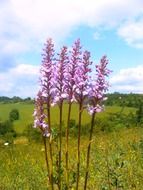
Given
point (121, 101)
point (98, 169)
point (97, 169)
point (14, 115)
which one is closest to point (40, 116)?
point (98, 169)

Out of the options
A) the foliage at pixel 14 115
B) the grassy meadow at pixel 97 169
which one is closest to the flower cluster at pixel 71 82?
the grassy meadow at pixel 97 169

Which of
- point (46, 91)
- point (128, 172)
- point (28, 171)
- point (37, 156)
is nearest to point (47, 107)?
point (46, 91)

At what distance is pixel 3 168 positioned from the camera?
1170cm

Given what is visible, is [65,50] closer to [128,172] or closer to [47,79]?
[47,79]

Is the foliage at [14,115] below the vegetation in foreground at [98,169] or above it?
below

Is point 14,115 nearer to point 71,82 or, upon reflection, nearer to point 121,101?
point 121,101

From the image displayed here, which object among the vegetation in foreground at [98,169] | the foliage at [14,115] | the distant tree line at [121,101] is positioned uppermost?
the distant tree line at [121,101]

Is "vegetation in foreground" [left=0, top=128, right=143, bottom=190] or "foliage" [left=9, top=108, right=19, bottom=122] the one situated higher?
"vegetation in foreground" [left=0, top=128, right=143, bottom=190]

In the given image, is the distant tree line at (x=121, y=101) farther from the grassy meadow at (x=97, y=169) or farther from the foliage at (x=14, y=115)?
the foliage at (x=14, y=115)

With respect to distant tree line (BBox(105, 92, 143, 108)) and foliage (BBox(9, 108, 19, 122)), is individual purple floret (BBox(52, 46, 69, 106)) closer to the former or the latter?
distant tree line (BBox(105, 92, 143, 108))

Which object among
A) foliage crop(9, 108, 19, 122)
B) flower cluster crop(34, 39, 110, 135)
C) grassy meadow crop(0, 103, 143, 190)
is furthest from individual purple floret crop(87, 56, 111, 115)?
foliage crop(9, 108, 19, 122)

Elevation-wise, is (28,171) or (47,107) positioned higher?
(47,107)

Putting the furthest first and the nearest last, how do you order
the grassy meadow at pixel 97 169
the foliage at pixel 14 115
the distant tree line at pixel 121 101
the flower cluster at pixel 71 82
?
the foliage at pixel 14 115, the distant tree line at pixel 121 101, the grassy meadow at pixel 97 169, the flower cluster at pixel 71 82

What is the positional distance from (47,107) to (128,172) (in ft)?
16.4
